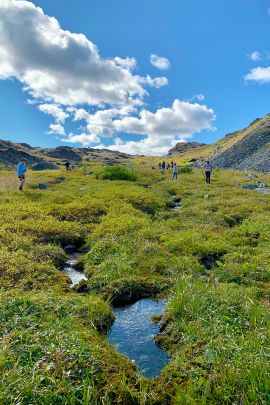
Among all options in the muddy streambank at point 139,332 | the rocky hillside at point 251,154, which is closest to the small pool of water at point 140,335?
the muddy streambank at point 139,332

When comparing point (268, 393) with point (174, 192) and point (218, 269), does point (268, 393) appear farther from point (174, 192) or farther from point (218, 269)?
point (174, 192)

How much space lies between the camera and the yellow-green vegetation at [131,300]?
7.49 metres

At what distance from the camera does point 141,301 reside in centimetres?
1325

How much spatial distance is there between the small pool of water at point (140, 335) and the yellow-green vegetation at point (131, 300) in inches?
13.6

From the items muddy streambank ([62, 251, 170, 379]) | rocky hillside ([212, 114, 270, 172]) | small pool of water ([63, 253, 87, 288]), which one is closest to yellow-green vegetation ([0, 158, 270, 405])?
muddy streambank ([62, 251, 170, 379])

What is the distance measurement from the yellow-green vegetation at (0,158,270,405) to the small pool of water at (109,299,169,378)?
0.35 meters


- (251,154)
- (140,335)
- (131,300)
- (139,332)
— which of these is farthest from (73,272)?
(251,154)

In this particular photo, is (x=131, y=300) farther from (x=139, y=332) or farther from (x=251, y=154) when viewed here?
(x=251, y=154)

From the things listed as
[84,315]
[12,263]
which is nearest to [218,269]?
[84,315]

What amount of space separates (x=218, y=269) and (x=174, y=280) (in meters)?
2.11

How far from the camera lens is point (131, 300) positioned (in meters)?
13.3

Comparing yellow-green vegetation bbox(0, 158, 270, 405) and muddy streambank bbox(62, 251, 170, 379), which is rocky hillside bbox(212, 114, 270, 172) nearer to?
yellow-green vegetation bbox(0, 158, 270, 405)

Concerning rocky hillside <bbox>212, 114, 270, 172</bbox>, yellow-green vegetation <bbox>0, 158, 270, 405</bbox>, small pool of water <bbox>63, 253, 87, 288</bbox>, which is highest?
rocky hillside <bbox>212, 114, 270, 172</bbox>

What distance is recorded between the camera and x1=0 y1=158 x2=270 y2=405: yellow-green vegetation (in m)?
7.49
